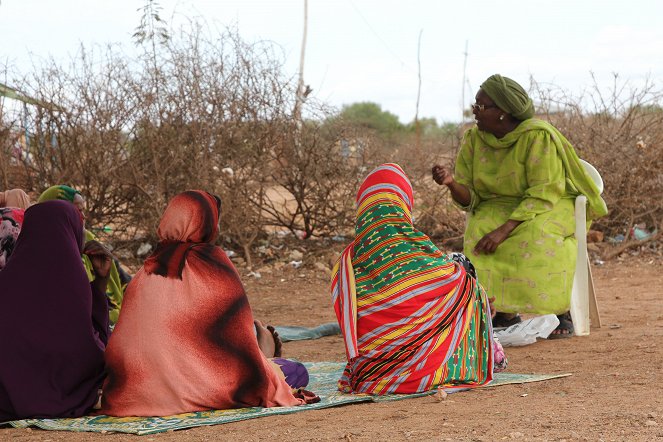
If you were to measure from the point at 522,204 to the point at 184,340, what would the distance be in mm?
2775

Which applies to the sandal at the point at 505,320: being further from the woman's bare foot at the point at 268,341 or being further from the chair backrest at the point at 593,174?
the woman's bare foot at the point at 268,341

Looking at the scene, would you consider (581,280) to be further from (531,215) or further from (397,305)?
(397,305)

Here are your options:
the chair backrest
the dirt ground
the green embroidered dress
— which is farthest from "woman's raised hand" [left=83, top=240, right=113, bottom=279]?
the chair backrest

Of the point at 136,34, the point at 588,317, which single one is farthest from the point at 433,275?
the point at 136,34

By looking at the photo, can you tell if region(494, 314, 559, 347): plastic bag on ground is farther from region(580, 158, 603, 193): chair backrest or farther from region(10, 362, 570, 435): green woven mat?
region(10, 362, 570, 435): green woven mat

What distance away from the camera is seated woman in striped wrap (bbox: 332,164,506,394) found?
15.2 feet

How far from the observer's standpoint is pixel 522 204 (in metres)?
6.27

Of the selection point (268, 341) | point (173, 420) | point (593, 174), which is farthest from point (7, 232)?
point (593, 174)

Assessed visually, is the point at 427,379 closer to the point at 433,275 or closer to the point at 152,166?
the point at 433,275

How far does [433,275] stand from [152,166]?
6474 millimetres

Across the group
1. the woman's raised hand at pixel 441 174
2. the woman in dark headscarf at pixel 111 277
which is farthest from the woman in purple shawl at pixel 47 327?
the woman's raised hand at pixel 441 174

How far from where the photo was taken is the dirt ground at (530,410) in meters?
3.70

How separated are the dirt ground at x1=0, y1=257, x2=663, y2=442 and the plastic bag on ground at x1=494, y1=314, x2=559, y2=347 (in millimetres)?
60

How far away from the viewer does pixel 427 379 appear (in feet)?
15.4
